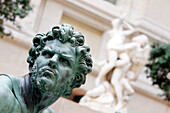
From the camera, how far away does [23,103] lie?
129 cm

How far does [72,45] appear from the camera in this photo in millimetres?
1341

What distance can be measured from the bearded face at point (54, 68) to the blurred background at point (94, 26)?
9.74 m

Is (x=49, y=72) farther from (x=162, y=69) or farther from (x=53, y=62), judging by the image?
(x=162, y=69)

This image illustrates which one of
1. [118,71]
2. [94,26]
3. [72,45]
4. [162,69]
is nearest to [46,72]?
[72,45]

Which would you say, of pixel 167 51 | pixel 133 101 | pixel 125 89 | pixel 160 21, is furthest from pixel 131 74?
pixel 160 21

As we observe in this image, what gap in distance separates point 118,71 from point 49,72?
8085mm

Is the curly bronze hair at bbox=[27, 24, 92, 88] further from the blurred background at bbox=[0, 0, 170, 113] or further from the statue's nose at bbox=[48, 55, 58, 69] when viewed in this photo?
the blurred background at bbox=[0, 0, 170, 113]

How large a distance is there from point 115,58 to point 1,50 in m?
3.90

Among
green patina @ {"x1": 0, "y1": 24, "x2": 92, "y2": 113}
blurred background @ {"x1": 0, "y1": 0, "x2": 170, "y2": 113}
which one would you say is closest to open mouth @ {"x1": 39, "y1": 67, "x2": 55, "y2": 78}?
green patina @ {"x1": 0, "y1": 24, "x2": 92, "y2": 113}

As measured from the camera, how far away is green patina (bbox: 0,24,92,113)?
1.26 metres

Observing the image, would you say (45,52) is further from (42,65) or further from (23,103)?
(23,103)

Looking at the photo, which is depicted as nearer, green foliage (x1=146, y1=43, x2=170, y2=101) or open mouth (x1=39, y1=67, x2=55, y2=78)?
open mouth (x1=39, y1=67, x2=55, y2=78)

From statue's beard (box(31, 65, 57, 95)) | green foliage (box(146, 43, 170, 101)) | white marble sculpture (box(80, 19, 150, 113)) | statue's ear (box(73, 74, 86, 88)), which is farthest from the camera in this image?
green foliage (box(146, 43, 170, 101))

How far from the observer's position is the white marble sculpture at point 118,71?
8.73m
